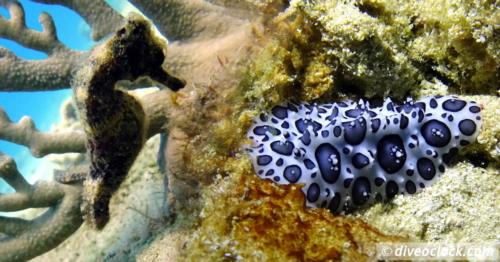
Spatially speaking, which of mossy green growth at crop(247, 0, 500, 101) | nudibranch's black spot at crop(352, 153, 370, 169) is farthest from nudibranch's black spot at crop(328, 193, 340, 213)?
mossy green growth at crop(247, 0, 500, 101)

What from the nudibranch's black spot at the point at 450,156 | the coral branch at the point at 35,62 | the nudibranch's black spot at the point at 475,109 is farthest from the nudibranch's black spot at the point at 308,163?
the coral branch at the point at 35,62

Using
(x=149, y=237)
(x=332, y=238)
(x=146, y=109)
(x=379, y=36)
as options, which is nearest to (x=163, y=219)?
(x=149, y=237)

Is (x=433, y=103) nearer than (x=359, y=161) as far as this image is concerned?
No

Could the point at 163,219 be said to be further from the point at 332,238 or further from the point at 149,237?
the point at 332,238

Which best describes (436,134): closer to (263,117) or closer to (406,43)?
(406,43)

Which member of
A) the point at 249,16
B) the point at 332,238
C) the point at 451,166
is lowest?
the point at 332,238

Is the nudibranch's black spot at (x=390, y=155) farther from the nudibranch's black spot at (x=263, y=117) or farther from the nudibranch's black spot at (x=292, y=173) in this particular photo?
the nudibranch's black spot at (x=263, y=117)

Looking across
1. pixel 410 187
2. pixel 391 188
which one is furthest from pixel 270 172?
pixel 410 187
